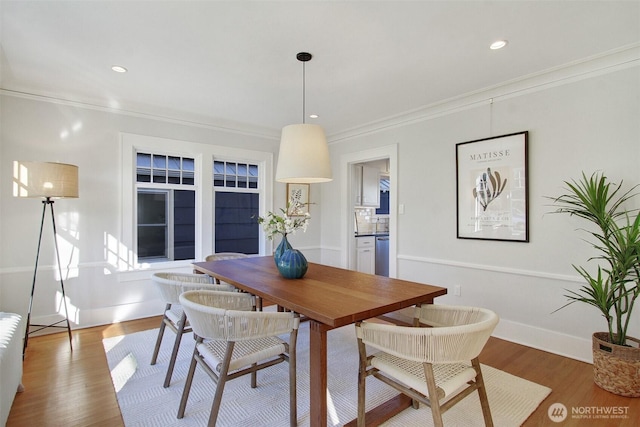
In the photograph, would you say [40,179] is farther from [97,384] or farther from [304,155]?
[304,155]

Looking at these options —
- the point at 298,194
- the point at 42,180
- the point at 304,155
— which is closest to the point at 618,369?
the point at 304,155

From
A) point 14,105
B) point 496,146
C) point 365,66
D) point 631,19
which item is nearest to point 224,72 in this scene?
point 365,66

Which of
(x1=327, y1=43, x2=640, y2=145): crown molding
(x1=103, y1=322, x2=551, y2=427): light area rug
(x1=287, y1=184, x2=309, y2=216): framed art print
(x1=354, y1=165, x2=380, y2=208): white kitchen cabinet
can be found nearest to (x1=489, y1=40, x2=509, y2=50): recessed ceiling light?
(x1=327, y1=43, x2=640, y2=145): crown molding

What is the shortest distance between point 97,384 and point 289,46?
2.78 meters

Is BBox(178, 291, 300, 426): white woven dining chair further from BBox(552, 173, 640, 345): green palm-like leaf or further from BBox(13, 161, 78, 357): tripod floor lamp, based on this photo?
BBox(552, 173, 640, 345): green palm-like leaf

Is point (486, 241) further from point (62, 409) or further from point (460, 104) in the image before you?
point (62, 409)

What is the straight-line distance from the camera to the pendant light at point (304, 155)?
2.24 meters

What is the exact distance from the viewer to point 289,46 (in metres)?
2.31

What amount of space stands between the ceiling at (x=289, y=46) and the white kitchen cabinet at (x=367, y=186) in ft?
7.11

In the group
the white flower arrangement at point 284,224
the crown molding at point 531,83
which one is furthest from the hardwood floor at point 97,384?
the crown molding at point 531,83

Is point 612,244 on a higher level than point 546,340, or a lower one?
higher

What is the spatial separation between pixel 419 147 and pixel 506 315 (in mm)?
1983

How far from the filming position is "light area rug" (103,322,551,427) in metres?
1.86

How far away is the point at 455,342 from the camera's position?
1.34 meters
